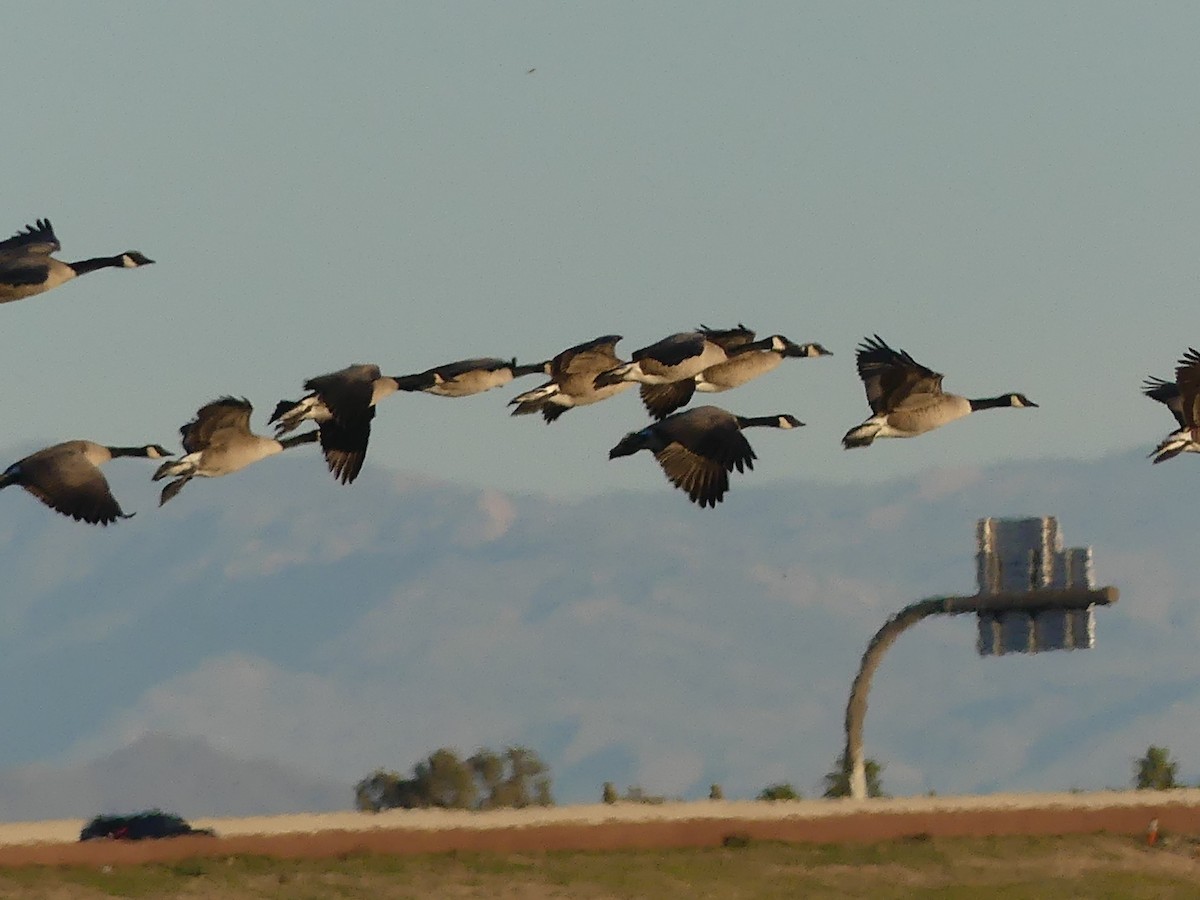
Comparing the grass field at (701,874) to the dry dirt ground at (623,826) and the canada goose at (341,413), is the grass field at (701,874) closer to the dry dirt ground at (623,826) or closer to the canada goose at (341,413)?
the dry dirt ground at (623,826)

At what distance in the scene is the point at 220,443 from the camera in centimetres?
3869

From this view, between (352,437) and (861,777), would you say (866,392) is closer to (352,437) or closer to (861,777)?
(352,437)

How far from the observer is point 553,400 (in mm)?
41062

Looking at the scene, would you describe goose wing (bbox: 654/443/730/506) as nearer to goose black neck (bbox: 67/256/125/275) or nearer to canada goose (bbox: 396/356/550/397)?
canada goose (bbox: 396/356/550/397)

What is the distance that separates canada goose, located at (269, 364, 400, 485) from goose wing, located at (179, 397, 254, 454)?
78 centimetres

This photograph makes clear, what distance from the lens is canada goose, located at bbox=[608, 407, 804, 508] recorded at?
38750 millimetres

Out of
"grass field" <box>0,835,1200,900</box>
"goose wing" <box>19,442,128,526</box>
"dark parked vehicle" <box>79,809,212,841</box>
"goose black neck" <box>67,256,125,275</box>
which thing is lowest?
"grass field" <box>0,835,1200,900</box>

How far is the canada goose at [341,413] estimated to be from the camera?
37094 mm

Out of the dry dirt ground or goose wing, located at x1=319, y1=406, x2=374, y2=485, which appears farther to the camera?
the dry dirt ground

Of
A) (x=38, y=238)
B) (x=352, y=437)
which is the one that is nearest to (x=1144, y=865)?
(x=352, y=437)

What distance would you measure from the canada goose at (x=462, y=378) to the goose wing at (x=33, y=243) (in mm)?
5832

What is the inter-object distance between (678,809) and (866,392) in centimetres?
687

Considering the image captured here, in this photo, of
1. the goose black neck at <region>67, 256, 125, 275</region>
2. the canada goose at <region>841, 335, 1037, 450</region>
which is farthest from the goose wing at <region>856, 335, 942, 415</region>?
the goose black neck at <region>67, 256, 125, 275</region>

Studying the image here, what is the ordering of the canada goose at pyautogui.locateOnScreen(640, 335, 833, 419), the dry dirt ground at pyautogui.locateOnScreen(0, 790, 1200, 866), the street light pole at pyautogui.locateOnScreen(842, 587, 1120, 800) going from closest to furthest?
the dry dirt ground at pyautogui.locateOnScreen(0, 790, 1200, 866), the canada goose at pyautogui.locateOnScreen(640, 335, 833, 419), the street light pole at pyautogui.locateOnScreen(842, 587, 1120, 800)
